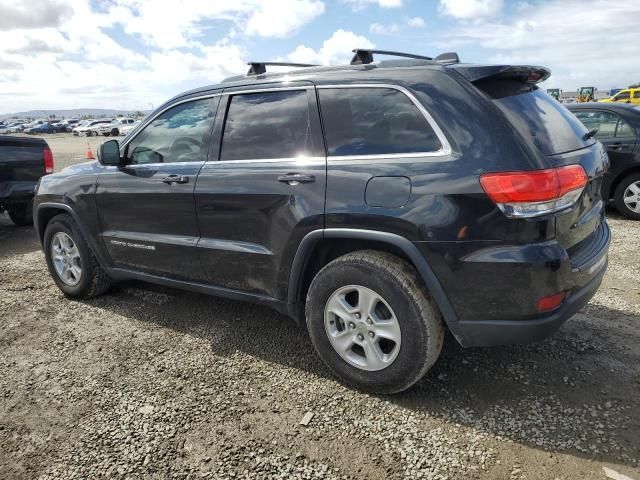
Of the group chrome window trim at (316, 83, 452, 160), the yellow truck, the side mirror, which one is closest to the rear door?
chrome window trim at (316, 83, 452, 160)

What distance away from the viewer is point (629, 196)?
22.2ft

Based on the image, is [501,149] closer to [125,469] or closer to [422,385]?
[422,385]

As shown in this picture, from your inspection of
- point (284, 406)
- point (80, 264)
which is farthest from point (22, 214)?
point (284, 406)

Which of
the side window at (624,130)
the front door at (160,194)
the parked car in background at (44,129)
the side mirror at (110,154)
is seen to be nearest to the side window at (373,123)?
the front door at (160,194)

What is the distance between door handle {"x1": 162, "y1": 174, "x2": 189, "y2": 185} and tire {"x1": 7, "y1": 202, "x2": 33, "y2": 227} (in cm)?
493

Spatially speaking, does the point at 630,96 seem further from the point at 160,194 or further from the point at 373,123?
the point at 160,194

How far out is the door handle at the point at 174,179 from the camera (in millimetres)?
3483

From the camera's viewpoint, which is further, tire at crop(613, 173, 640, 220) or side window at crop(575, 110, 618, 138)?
side window at crop(575, 110, 618, 138)

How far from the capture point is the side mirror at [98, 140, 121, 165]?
3.89m

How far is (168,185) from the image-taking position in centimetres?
358

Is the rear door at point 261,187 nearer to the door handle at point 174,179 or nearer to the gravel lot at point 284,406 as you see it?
the door handle at point 174,179

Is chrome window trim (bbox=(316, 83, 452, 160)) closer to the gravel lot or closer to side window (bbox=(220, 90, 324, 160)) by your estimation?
side window (bbox=(220, 90, 324, 160))

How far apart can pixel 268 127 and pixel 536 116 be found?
158 cm

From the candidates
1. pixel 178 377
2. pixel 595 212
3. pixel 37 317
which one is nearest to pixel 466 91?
pixel 595 212
